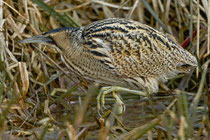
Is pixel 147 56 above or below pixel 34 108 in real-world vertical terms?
above

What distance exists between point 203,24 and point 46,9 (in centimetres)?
144

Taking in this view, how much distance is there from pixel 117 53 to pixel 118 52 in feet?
0.03

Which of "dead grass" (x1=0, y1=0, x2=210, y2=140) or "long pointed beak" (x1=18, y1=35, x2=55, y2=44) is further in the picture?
"long pointed beak" (x1=18, y1=35, x2=55, y2=44)

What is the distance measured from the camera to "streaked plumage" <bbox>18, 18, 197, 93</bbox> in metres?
2.91

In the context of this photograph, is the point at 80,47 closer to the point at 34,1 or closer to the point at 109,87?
the point at 109,87

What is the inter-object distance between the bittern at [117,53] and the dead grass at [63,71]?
0.13m

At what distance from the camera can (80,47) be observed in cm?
298

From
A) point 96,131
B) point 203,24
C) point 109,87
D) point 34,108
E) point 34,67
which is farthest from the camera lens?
point 203,24

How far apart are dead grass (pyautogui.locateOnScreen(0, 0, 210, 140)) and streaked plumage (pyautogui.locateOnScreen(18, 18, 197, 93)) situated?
0.14 m

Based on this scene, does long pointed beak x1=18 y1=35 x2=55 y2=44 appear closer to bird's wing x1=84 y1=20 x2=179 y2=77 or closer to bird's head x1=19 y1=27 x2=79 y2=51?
bird's head x1=19 y1=27 x2=79 y2=51

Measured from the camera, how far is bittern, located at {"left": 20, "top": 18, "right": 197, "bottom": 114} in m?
2.91

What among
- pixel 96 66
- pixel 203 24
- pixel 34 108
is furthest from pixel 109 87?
pixel 203 24

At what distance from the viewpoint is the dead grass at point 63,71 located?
2.60 m

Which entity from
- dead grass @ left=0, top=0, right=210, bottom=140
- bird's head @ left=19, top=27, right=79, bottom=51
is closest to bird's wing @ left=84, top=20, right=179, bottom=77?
bird's head @ left=19, top=27, right=79, bottom=51
